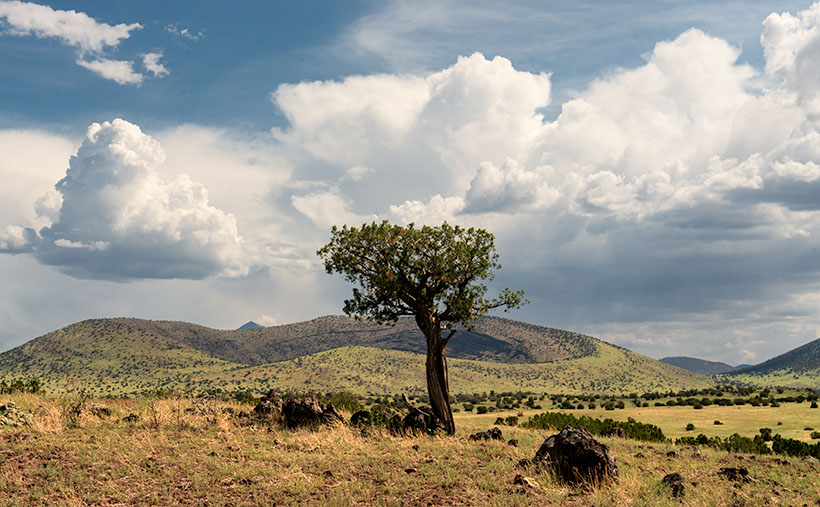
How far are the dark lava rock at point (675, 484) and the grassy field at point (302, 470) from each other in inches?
13.4

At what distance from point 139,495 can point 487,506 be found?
8.89m

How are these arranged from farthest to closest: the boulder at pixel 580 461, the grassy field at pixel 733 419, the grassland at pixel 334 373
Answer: the grassland at pixel 334 373 → the grassy field at pixel 733 419 → the boulder at pixel 580 461

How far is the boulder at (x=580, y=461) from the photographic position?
56.4ft

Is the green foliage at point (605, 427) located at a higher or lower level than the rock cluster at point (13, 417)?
lower

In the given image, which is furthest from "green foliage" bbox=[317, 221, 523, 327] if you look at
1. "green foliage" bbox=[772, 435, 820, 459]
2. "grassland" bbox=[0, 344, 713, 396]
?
"grassland" bbox=[0, 344, 713, 396]

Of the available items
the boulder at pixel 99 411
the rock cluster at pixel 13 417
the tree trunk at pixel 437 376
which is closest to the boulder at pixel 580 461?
the tree trunk at pixel 437 376

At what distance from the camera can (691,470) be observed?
67.8 ft

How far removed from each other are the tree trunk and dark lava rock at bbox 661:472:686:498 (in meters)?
11.9

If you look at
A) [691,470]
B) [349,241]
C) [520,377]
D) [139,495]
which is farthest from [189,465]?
[520,377]

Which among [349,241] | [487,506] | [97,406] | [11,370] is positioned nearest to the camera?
[487,506]

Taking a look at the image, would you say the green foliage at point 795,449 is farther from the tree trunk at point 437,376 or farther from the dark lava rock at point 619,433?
the tree trunk at point 437,376

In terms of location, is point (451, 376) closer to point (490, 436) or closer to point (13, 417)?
point (490, 436)

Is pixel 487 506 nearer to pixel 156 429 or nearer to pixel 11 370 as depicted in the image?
pixel 156 429

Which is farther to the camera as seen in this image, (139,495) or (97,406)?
(97,406)
